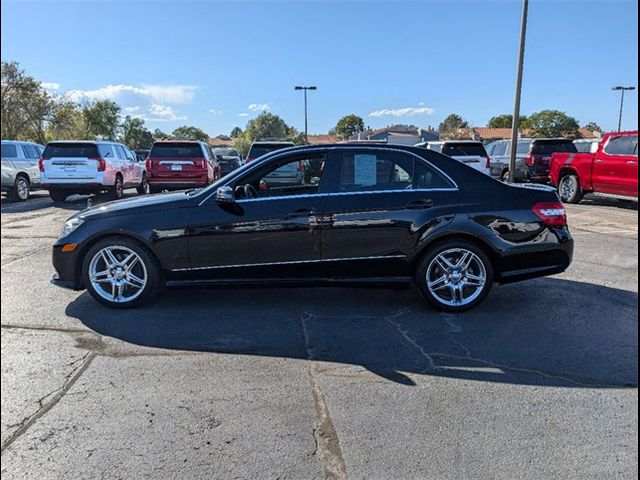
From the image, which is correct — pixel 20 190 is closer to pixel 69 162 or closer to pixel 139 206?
pixel 69 162

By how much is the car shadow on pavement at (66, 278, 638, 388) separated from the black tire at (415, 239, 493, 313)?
13 cm

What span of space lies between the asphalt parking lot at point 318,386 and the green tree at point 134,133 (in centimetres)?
5565

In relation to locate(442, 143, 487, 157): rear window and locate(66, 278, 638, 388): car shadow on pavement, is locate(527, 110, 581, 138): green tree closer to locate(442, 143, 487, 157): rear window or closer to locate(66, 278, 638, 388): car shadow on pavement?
locate(442, 143, 487, 157): rear window

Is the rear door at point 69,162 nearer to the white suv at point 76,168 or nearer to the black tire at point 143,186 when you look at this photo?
the white suv at point 76,168

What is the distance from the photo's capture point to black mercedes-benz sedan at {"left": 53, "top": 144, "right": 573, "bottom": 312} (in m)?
4.79

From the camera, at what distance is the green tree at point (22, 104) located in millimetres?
33969

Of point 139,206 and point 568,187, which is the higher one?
point 139,206

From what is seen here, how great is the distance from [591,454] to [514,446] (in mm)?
386

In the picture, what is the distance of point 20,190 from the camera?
15.5 meters

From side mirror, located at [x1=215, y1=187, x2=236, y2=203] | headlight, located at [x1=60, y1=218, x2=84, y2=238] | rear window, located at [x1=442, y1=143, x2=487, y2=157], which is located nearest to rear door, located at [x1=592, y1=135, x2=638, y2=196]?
rear window, located at [x1=442, y1=143, x2=487, y2=157]

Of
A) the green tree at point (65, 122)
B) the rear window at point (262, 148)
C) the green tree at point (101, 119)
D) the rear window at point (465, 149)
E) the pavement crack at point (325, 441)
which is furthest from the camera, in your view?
the green tree at point (101, 119)

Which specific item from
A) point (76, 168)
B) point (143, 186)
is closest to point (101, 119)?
point (143, 186)

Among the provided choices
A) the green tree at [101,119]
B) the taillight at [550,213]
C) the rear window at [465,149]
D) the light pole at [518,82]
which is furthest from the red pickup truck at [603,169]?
the green tree at [101,119]

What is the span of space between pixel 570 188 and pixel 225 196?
12.3 meters
